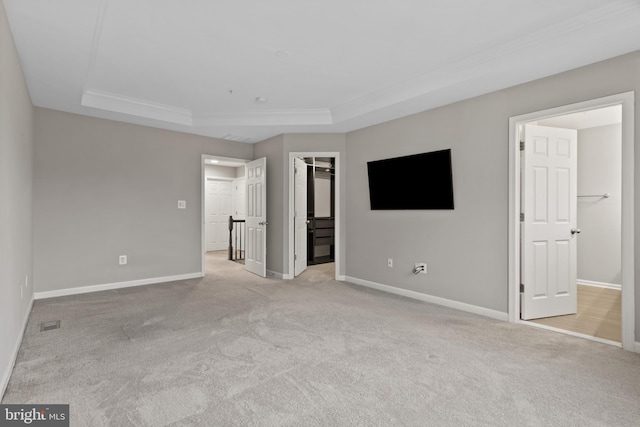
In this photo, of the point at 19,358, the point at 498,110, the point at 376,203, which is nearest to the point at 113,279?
the point at 19,358

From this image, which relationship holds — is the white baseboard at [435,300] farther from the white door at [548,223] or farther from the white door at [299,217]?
the white door at [299,217]

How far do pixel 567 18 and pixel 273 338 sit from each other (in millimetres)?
3361

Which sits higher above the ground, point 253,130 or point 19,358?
point 253,130

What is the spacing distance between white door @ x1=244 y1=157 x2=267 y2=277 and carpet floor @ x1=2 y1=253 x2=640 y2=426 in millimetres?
1846

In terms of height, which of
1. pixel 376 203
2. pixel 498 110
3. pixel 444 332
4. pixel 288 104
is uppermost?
pixel 288 104

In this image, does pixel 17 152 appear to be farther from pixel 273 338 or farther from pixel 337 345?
pixel 337 345

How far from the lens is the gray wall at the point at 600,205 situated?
471cm

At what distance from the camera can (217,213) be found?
8.91 metres

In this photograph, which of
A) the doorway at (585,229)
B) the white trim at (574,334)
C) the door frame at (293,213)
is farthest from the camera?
the door frame at (293,213)

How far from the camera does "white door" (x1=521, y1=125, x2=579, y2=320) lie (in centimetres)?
330

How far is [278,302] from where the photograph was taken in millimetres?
3875

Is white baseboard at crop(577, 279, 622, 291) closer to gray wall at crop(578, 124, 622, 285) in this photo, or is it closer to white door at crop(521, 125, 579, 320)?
gray wall at crop(578, 124, 622, 285)

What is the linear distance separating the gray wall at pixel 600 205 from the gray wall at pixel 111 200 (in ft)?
19.3

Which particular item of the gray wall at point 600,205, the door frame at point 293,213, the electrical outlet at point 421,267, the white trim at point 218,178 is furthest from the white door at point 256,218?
the gray wall at point 600,205
